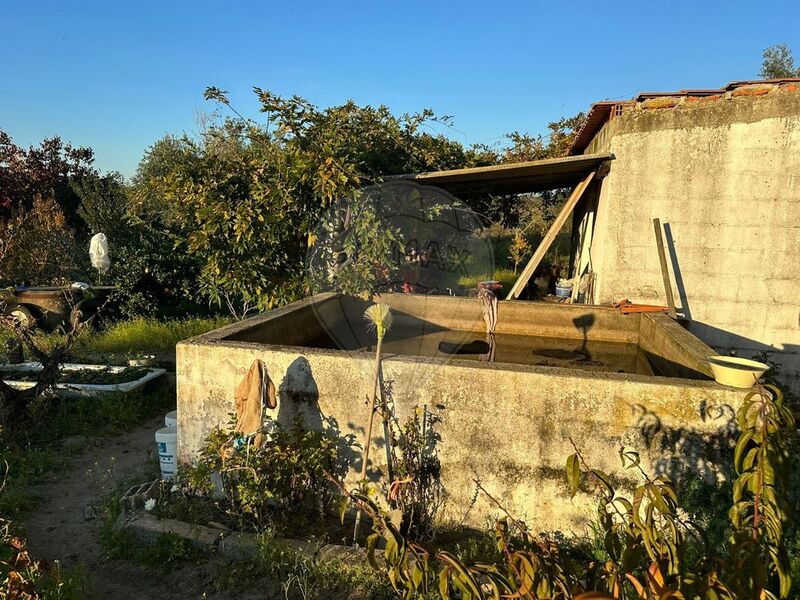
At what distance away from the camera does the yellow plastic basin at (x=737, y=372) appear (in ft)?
10.4

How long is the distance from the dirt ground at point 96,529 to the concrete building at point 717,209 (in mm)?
5788

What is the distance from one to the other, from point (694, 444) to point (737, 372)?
508 mm

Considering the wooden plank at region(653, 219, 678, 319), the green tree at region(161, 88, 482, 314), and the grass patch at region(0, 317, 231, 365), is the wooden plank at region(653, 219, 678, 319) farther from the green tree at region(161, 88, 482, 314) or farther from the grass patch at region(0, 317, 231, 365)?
the grass patch at region(0, 317, 231, 365)

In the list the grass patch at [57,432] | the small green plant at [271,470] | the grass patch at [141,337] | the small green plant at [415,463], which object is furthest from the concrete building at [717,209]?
the grass patch at [141,337]

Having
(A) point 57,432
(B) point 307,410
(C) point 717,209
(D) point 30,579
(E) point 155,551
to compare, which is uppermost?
(C) point 717,209

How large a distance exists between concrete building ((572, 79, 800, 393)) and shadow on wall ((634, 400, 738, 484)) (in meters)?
3.85

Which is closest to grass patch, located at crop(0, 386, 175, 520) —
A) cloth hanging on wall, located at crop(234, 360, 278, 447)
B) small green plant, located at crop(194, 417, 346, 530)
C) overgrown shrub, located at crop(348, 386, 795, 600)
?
small green plant, located at crop(194, 417, 346, 530)

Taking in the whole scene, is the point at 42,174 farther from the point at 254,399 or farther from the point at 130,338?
the point at 254,399

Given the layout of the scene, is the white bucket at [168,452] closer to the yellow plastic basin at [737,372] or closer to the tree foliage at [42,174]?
the yellow plastic basin at [737,372]

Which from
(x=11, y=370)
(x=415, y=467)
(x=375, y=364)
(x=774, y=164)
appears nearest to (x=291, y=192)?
(x=375, y=364)

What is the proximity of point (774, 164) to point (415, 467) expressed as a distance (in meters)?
5.64

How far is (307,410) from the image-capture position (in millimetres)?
3945

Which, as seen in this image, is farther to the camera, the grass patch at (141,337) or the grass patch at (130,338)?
the grass patch at (141,337)

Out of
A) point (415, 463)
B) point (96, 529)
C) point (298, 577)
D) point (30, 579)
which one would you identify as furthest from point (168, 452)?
point (415, 463)
